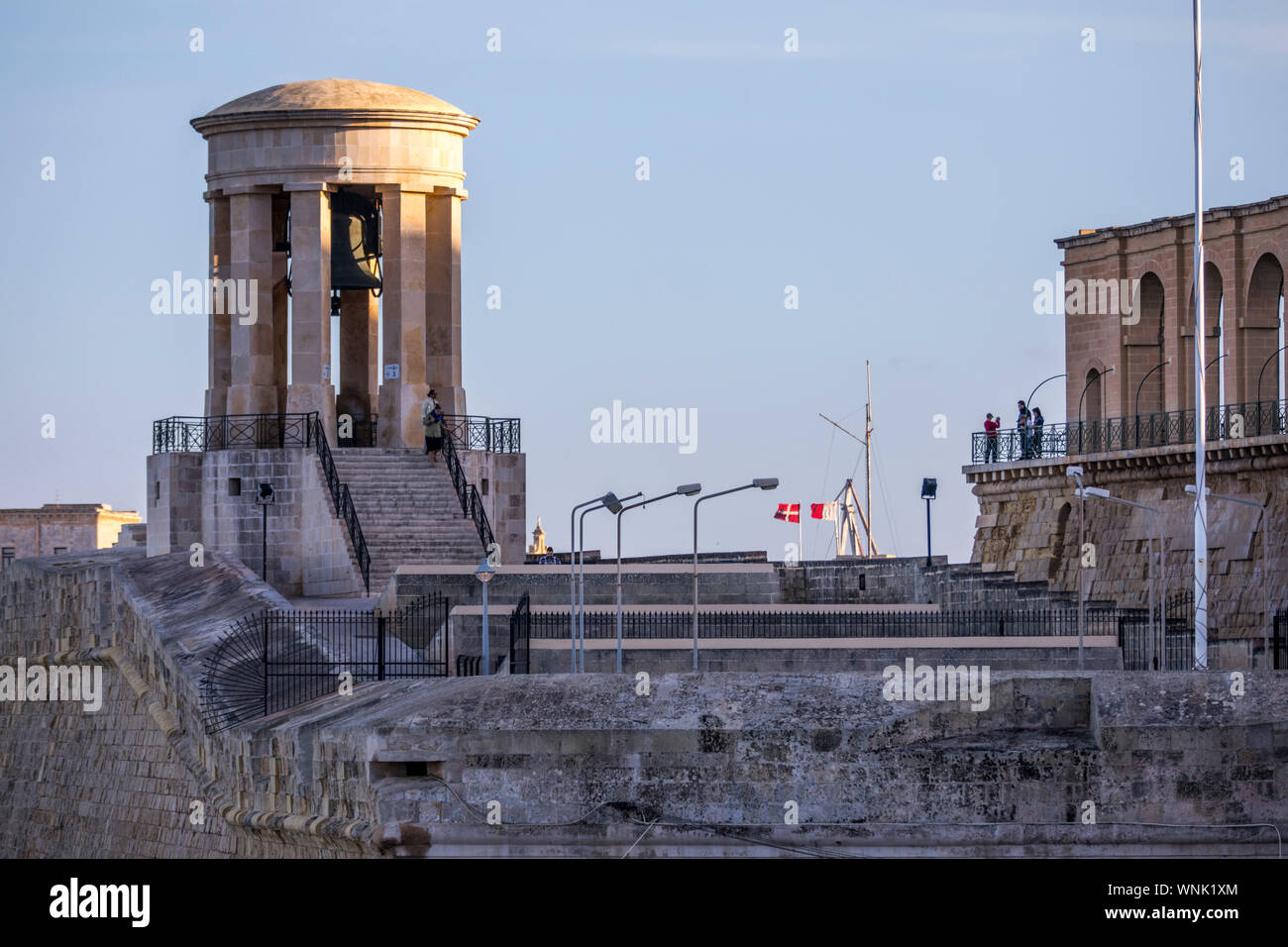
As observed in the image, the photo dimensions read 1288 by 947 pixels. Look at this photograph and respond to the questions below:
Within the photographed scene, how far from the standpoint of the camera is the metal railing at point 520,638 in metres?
28.2

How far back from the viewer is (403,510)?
40812mm

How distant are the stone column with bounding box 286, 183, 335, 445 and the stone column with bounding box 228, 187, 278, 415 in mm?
597

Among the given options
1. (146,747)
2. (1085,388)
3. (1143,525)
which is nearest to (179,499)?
(146,747)

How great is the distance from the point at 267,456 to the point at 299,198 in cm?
446

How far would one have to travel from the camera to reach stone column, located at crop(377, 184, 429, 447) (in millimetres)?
42625

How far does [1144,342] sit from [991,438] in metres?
3.53

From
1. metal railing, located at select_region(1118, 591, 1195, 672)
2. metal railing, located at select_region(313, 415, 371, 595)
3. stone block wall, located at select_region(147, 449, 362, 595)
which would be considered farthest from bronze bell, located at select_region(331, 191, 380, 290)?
metal railing, located at select_region(1118, 591, 1195, 672)

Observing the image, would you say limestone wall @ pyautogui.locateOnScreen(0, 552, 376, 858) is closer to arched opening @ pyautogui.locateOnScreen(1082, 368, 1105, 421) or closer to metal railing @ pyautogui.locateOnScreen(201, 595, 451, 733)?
metal railing @ pyautogui.locateOnScreen(201, 595, 451, 733)

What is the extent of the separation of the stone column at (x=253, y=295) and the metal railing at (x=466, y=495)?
3.23 metres

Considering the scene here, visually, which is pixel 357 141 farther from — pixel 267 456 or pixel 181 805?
pixel 181 805

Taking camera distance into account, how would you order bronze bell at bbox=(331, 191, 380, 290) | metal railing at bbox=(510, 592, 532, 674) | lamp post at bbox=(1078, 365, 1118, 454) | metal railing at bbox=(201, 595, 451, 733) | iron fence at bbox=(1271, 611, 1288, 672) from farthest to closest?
1. lamp post at bbox=(1078, 365, 1118, 454)
2. bronze bell at bbox=(331, 191, 380, 290)
3. metal railing at bbox=(510, 592, 532, 674)
4. iron fence at bbox=(1271, 611, 1288, 672)
5. metal railing at bbox=(201, 595, 451, 733)
